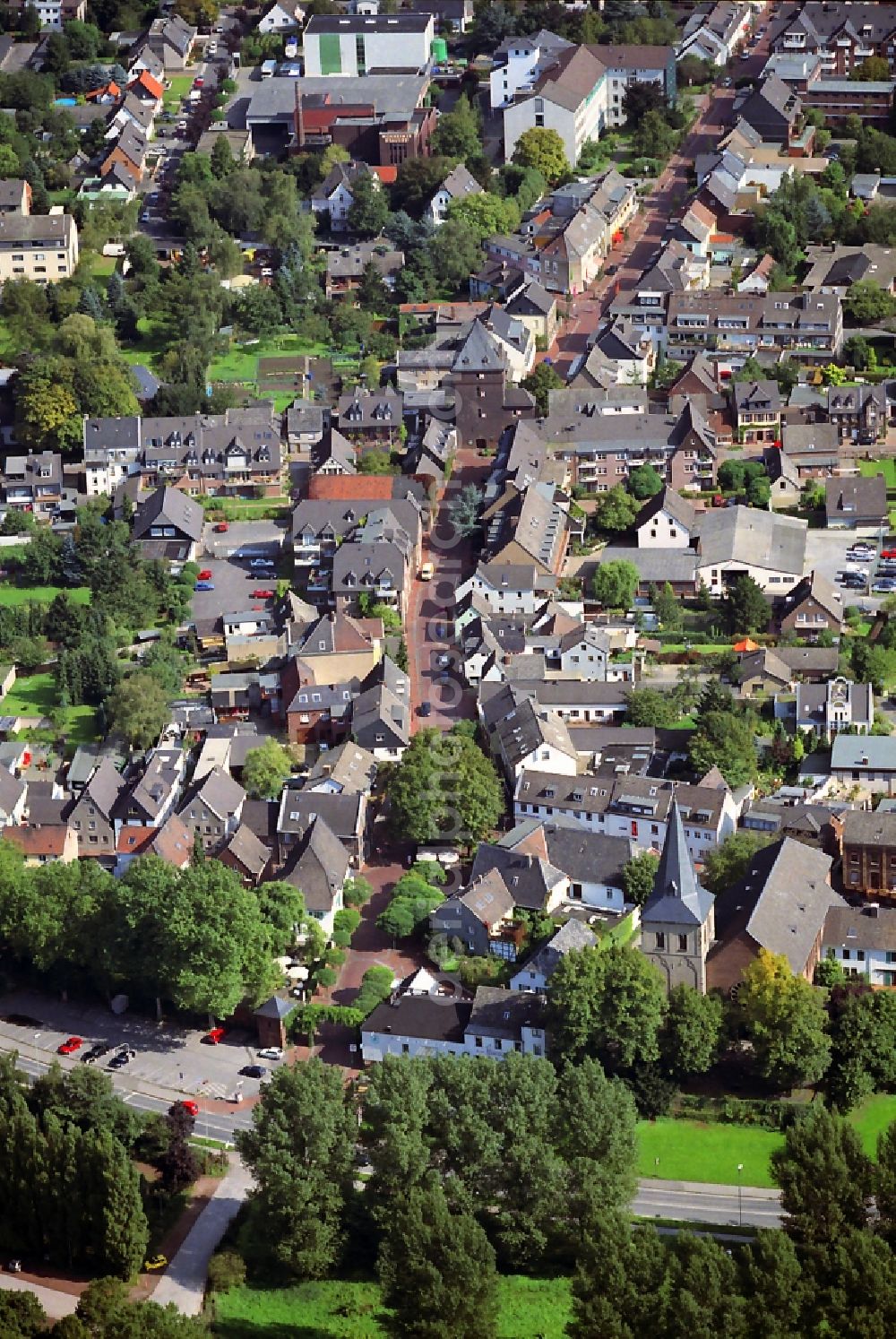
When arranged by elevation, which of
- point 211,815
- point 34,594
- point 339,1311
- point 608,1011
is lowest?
point 34,594

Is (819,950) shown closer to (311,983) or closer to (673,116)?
(311,983)

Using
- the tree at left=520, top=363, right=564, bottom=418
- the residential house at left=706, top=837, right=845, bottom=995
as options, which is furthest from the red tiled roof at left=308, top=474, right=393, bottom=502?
the residential house at left=706, top=837, right=845, bottom=995

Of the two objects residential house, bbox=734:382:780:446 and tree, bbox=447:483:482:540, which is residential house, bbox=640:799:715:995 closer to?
tree, bbox=447:483:482:540

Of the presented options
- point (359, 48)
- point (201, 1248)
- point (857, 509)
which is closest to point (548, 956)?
point (201, 1248)

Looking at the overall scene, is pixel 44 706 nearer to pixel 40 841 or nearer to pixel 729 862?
pixel 40 841

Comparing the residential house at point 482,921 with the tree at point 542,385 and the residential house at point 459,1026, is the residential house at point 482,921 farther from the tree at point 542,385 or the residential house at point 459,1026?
the tree at point 542,385

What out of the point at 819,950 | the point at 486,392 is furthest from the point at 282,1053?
the point at 486,392

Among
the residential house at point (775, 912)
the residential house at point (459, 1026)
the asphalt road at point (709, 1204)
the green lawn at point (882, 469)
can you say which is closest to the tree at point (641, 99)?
the green lawn at point (882, 469)
